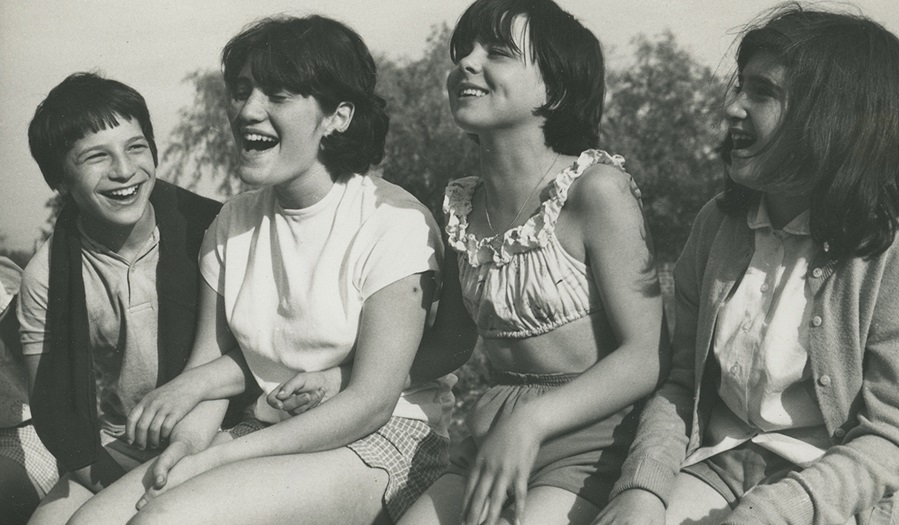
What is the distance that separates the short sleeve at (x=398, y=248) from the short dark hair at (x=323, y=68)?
0.23 metres

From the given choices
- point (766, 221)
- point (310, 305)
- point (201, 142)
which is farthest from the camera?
point (201, 142)

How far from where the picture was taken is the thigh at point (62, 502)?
261 centimetres

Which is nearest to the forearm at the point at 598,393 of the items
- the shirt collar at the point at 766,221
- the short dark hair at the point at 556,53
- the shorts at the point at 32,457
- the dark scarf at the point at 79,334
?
the shirt collar at the point at 766,221

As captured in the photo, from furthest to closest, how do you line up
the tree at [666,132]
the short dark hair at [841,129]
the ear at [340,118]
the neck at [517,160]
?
1. the tree at [666,132]
2. the ear at [340,118]
3. the neck at [517,160]
4. the short dark hair at [841,129]

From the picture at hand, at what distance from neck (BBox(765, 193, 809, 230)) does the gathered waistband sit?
22.9 inches

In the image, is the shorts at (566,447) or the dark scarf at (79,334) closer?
the shorts at (566,447)

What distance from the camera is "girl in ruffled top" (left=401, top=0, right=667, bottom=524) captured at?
2154mm

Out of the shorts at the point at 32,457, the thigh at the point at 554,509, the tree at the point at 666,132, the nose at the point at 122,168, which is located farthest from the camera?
the tree at the point at 666,132

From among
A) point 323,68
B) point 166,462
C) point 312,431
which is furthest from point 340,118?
point 166,462

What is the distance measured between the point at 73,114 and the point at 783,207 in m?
2.01

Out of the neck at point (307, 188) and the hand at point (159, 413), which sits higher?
the neck at point (307, 188)

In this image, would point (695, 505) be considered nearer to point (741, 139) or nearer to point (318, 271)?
point (741, 139)

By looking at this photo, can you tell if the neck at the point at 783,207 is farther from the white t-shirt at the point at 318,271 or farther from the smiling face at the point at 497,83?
the white t-shirt at the point at 318,271

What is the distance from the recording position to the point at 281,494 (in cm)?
220
